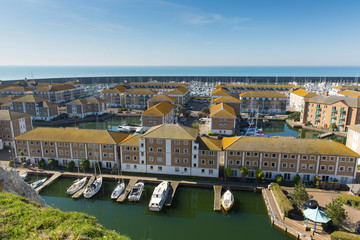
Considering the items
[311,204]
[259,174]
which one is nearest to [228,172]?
[259,174]

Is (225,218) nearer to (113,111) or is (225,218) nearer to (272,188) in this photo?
(272,188)

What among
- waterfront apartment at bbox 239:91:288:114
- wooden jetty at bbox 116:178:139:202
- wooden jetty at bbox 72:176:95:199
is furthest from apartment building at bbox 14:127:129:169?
waterfront apartment at bbox 239:91:288:114

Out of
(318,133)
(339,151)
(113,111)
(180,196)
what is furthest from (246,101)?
(180,196)

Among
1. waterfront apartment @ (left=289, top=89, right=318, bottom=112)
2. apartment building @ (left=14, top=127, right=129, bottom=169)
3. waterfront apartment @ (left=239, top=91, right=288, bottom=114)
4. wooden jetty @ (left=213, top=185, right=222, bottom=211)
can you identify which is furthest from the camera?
waterfront apartment @ (left=239, top=91, right=288, bottom=114)

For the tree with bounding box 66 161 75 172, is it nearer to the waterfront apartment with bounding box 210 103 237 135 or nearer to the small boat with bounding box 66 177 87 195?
the small boat with bounding box 66 177 87 195

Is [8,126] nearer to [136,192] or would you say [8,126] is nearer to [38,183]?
[38,183]

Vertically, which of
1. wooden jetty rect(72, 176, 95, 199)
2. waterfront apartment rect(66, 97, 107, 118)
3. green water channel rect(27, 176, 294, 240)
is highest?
waterfront apartment rect(66, 97, 107, 118)
